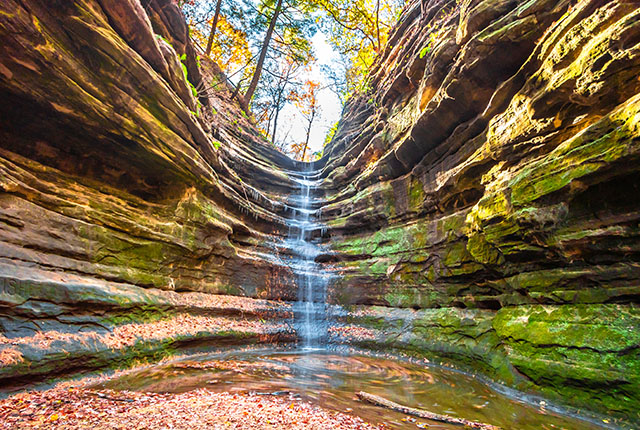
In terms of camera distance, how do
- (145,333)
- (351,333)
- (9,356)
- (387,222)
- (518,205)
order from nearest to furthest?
(9,356)
(518,205)
(145,333)
(351,333)
(387,222)

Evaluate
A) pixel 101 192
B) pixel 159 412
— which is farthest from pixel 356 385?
pixel 101 192

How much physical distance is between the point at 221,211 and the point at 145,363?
249 inches

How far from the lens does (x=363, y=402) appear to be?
16.9ft

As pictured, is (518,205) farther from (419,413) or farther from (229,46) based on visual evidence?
(229,46)

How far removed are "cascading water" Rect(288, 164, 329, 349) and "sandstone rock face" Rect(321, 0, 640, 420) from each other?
3.67ft

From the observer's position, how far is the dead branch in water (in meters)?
4.28

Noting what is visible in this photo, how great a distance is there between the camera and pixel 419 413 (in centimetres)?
463

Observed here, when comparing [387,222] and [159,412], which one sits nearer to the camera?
[159,412]

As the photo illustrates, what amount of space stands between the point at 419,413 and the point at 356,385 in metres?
2.01

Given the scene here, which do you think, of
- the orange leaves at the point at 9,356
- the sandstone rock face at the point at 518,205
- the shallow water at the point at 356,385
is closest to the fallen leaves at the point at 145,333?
the orange leaves at the point at 9,356

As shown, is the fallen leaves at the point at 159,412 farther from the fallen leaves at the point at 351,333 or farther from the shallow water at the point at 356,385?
the fallen leaves at the point at 351,333

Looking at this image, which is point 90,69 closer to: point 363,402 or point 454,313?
point 363,402

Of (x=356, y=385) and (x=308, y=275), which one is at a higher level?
(x=308, y=275)

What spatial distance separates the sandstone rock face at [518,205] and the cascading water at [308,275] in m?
1.12
